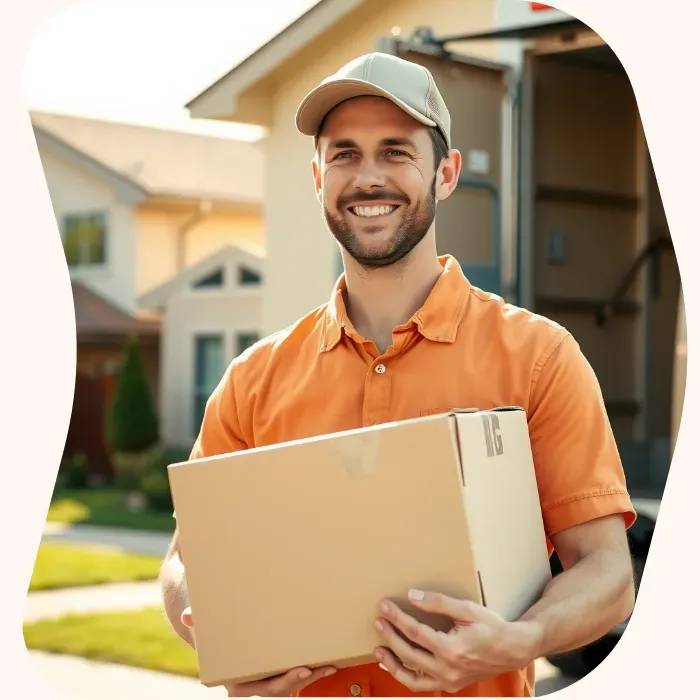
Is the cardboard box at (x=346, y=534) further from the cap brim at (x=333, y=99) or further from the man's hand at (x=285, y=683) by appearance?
the cap brim at (x=333, y=99)

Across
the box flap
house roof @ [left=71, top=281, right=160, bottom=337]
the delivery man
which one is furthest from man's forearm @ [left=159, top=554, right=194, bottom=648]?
house roof @ [left=71, top=281, right=160, bottom=337]

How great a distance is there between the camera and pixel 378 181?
225 centimetres

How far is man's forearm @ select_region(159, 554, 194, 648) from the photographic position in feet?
7.43

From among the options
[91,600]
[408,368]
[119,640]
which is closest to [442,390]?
[408,368]

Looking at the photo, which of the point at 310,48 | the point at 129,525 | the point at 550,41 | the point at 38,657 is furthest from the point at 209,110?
the point at 129,525

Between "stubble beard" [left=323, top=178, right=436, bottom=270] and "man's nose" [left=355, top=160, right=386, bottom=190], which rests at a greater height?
"man's nose" [left=355, top=160, right=386, bottom=190]

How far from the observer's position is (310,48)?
6.75 metres

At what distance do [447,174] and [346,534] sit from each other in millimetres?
747

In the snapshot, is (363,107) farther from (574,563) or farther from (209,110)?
(209,110)

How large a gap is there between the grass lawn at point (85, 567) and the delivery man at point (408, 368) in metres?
5.75

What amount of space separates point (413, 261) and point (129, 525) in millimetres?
9557

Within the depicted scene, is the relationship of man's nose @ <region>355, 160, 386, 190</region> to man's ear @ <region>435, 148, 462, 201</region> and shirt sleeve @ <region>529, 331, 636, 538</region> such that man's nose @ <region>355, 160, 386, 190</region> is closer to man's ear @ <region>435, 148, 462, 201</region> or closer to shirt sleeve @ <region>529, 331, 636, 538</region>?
man's ear @ <region>435, 148, 462, 201</region>

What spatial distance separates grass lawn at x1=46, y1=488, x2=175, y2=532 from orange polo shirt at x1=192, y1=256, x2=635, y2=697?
29.5 ft

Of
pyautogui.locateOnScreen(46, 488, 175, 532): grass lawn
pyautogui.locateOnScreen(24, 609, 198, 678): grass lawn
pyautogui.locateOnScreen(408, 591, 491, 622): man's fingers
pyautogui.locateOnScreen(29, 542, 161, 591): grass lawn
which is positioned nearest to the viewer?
pyautogui.locateOnScreen(408, 591, 491, 622): man's fingers
